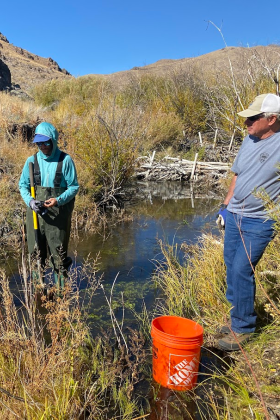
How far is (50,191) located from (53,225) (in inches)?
15.9

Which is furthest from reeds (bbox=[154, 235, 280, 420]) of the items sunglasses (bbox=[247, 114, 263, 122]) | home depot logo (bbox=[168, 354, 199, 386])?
sunglasses (bbox=[247, 114, 263, 122])

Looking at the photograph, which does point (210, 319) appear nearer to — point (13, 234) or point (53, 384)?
point (53, 384)

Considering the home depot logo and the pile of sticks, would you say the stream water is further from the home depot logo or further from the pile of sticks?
the pile of sticks

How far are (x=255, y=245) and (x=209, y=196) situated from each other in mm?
8326

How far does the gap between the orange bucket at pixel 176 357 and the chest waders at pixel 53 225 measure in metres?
1.58

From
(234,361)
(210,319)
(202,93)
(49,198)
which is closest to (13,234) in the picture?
(49,198)

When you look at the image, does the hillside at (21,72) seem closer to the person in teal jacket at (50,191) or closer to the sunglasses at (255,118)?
the person in teal jacket at (50,191)

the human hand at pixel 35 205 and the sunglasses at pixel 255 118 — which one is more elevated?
the sunglasses at pixel 255 118

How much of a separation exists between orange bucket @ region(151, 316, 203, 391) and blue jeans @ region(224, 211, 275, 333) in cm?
50

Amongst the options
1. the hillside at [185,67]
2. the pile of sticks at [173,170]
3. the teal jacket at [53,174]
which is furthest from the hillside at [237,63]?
the pile of sticks at [173,170]

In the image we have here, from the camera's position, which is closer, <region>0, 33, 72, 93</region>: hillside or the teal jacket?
the teal jacket

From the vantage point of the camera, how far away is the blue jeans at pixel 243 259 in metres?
3.05

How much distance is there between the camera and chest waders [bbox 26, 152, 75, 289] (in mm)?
4059

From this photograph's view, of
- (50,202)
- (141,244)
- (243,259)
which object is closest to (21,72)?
(141,244)
